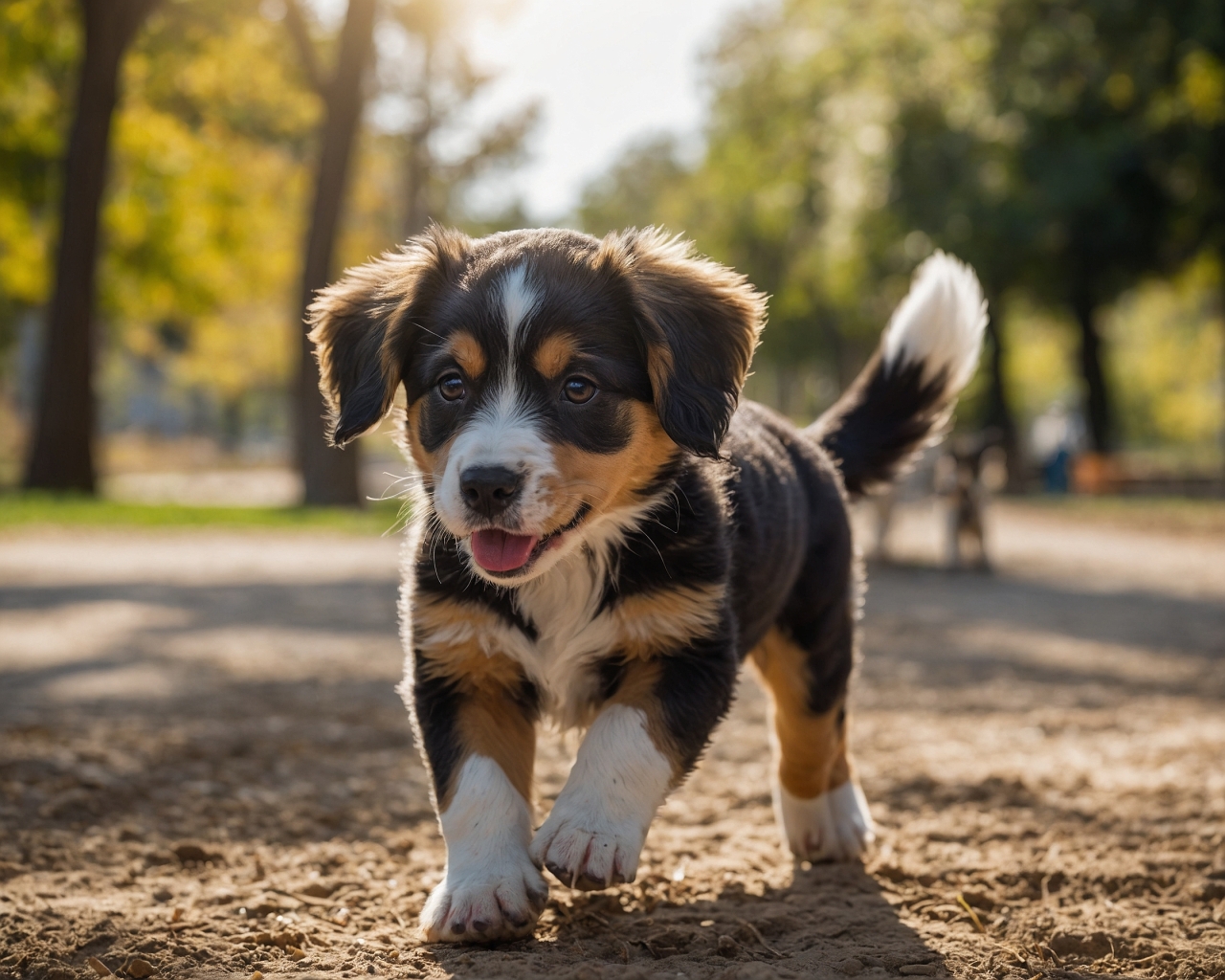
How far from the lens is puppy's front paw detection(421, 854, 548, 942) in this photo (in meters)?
3.35

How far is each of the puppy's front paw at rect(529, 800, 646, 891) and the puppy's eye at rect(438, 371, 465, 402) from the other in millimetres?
1233

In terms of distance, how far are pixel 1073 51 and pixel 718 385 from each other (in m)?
29.9

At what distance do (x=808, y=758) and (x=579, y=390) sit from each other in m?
1.71

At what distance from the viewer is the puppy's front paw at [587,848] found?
319cm

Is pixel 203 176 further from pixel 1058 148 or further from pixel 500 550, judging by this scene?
pixel 500 550

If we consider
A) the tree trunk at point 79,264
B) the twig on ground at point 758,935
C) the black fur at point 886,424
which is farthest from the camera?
the tree trunk at point 79,264

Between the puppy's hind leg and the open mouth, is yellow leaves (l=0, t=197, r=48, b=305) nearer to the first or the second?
the puppy's hind leg

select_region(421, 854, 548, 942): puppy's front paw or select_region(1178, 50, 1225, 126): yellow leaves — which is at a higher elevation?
select_region(1178, 50, 1225, 126): yellow leaves

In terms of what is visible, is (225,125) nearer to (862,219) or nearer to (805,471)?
(862,219)

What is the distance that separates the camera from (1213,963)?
11.3ft

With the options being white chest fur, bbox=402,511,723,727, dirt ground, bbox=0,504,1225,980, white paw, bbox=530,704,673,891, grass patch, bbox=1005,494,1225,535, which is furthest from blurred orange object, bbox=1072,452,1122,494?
white paw, bbox=530,704,673,891

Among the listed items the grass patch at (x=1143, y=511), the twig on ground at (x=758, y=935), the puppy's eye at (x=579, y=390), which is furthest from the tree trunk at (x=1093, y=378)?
the twig on ground at (x=758, y=935)

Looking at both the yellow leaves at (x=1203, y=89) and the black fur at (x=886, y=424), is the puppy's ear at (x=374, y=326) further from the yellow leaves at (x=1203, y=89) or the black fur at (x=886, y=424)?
the yellow leaves at (x=1203, y=89)

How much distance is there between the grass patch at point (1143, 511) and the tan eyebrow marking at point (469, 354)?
19800mm
